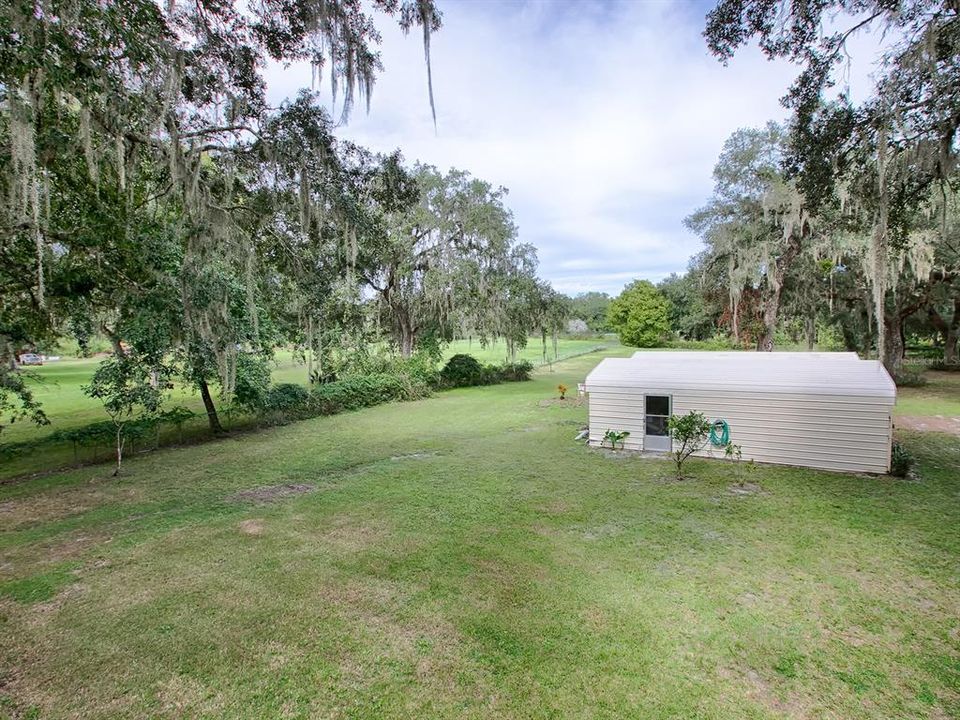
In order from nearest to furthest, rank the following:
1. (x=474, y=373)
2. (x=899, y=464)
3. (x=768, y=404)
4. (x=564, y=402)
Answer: (x=899, y=464) < (x=768, y=404) < (x=564, y=402) < (x=474, y=373)

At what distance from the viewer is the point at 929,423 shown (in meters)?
11.4

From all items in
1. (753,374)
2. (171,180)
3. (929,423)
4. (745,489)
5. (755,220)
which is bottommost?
(745,489)

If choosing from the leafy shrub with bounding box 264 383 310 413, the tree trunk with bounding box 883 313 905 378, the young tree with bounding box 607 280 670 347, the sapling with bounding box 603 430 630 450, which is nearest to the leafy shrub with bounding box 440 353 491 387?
the leafy shrub with bounding box 264 383 310 413

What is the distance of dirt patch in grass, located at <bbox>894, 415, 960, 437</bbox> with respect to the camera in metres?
10.7

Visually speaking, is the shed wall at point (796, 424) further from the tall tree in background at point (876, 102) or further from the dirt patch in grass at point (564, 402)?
the dirt patch in grass at point (564, 402)

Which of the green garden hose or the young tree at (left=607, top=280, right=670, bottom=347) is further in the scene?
the young tree at (left=607, top=280, right=670, bottom=347)

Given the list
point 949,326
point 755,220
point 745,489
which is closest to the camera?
point 745,489

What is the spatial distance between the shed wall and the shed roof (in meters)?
0.13

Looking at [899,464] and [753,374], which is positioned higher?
[753,374]

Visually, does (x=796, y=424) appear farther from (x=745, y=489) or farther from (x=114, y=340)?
(x=114, y=340)

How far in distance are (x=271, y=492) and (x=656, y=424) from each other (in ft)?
24.0

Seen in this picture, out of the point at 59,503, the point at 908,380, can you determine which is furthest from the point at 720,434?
the point at 908,380

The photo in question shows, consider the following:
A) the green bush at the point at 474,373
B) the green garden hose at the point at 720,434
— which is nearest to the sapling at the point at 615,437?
the green garden hose at the point at 720,434

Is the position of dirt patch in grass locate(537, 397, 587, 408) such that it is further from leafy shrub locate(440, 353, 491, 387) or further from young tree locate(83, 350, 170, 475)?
young tree locate(83, 350, 170, 475)
